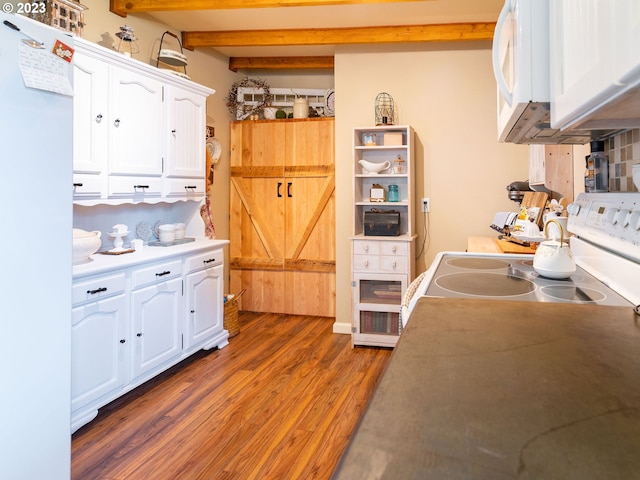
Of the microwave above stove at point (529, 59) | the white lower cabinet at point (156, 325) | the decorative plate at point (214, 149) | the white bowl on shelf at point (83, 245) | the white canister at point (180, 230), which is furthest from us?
the decorative plate at point (214, 149)

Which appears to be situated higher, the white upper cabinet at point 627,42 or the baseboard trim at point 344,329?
the white upper cabinet at point 627,42

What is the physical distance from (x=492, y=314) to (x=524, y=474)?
25.8 inches

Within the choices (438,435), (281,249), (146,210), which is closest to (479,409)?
(438,435)

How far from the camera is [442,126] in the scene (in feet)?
12.9

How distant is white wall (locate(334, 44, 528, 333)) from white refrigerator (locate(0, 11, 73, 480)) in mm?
2782

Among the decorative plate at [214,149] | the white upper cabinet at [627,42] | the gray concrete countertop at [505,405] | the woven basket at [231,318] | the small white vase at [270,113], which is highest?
the small white vase at [270,113]

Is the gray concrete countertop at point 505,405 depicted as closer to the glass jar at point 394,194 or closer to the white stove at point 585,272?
the white stove at point 585,272

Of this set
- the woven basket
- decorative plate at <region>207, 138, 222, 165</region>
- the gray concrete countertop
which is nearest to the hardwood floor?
the woven basket

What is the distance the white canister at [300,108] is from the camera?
458 centimetres

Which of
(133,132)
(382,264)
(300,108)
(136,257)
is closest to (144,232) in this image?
(136,257)

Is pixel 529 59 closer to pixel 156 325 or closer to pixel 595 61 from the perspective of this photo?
pixel 595 61

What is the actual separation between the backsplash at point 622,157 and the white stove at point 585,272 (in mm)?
105

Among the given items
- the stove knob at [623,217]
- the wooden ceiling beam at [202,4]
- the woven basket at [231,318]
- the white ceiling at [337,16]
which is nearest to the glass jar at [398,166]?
the white ceiling at [337,16]

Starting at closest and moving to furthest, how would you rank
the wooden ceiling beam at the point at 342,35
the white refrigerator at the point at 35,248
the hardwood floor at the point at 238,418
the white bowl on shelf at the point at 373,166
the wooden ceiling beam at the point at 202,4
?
1. the white refrigerator at the point at 35,248
2. the hardwood floor at the point at 238,418
3. the wooden ceiling beam at the point at 202,4
4. the wooden ceiling beam at the point at 342,35
5. the white bowl on shelf at the point at 373,166
